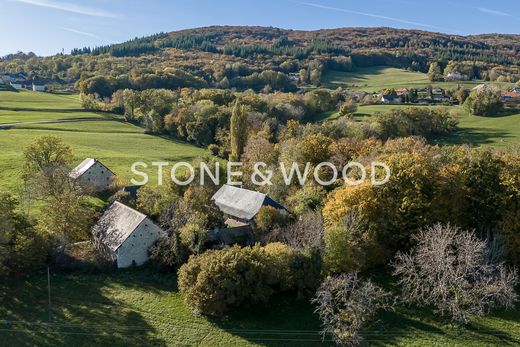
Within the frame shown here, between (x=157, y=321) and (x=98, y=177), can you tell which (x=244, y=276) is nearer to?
(x=157, y=321)

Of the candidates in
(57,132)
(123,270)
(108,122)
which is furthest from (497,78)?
(123,270)

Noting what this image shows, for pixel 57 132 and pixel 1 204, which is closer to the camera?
pixel 1 204

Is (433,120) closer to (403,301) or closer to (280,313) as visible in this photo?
(403,301)

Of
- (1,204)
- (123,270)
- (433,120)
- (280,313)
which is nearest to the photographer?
(280,313)

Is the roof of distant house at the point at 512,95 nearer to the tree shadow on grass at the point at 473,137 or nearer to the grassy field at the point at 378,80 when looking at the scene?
the grassy field at the point at 378,80

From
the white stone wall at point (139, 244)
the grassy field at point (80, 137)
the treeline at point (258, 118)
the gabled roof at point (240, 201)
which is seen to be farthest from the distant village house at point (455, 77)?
the white stone wall at point (139, 244)

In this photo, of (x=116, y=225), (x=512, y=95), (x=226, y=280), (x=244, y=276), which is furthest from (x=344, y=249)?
(x=512, y=95)

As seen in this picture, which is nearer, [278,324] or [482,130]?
[278,324]
